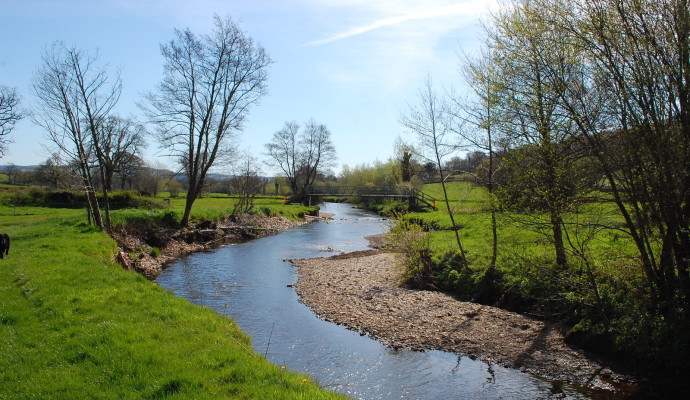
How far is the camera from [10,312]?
321 inches

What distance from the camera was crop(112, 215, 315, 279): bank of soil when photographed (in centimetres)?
1933

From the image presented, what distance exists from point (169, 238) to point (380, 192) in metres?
42.1

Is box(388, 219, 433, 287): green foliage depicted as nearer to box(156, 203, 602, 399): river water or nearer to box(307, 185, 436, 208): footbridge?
box(156, 203, 602, 399): river water

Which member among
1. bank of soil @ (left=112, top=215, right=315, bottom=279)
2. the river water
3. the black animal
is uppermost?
the black animal

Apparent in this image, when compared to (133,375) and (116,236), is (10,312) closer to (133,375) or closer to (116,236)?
(133,375)

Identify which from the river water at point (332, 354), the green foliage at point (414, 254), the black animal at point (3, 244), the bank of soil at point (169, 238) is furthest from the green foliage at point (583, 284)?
the black animal at point (3, 244)

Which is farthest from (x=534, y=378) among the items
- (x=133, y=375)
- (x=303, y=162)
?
(x=303, y=162)

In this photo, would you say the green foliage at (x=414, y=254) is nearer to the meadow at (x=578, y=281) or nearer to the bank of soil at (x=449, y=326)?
the bank of soil at (x=449, y=326)

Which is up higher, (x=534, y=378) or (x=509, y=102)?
(x=509, y=102)

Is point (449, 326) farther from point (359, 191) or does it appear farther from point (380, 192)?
point (359, 191)

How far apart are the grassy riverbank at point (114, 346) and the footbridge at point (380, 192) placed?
42519mm

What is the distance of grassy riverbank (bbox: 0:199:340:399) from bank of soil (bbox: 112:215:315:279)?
22.4 ft

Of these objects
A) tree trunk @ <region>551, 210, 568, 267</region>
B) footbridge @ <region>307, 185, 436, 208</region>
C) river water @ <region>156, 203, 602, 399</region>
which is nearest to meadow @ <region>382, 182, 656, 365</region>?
tree trunk @ <region>551, 210, 568, 267</region>

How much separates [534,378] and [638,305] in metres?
2.63
